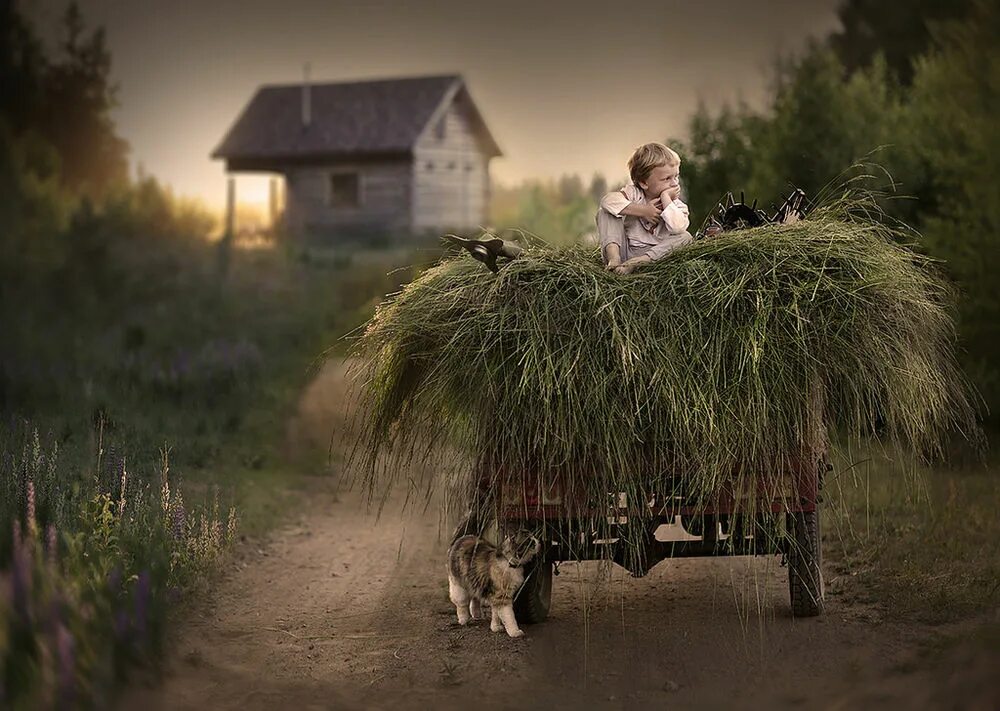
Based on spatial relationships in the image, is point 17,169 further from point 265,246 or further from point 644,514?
point 644,514

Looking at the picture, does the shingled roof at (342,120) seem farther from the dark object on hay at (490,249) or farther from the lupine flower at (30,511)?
the lupine flower at (30,511)

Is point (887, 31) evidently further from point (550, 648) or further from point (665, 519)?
point (550, 648)

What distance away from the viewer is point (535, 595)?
6082 millimetres

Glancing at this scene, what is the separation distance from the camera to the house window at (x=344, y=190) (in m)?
26.6

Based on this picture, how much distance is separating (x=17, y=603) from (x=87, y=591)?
0.50 m

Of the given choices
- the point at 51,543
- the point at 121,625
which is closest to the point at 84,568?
the point at 51,543

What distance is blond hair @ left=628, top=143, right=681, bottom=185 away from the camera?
648 centimetres

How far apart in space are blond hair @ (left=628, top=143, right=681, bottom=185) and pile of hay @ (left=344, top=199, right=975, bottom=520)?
82 centimetres

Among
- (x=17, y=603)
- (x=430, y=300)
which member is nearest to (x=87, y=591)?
(x=17, y=603)

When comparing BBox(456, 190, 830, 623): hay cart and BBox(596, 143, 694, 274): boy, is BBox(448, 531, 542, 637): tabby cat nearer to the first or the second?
BBox(456, 190, 830, 623): hay cart

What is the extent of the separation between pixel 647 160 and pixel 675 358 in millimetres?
1568

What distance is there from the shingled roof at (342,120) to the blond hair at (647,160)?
1946cm

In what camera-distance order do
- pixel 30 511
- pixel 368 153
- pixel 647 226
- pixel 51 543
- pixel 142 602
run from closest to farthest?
pixel 51 543, pixel 30 511, pixel 142 602, pixel 647 226, pixel 368 153

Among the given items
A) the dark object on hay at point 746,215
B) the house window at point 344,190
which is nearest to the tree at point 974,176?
the dark object on hay at point 746,215
